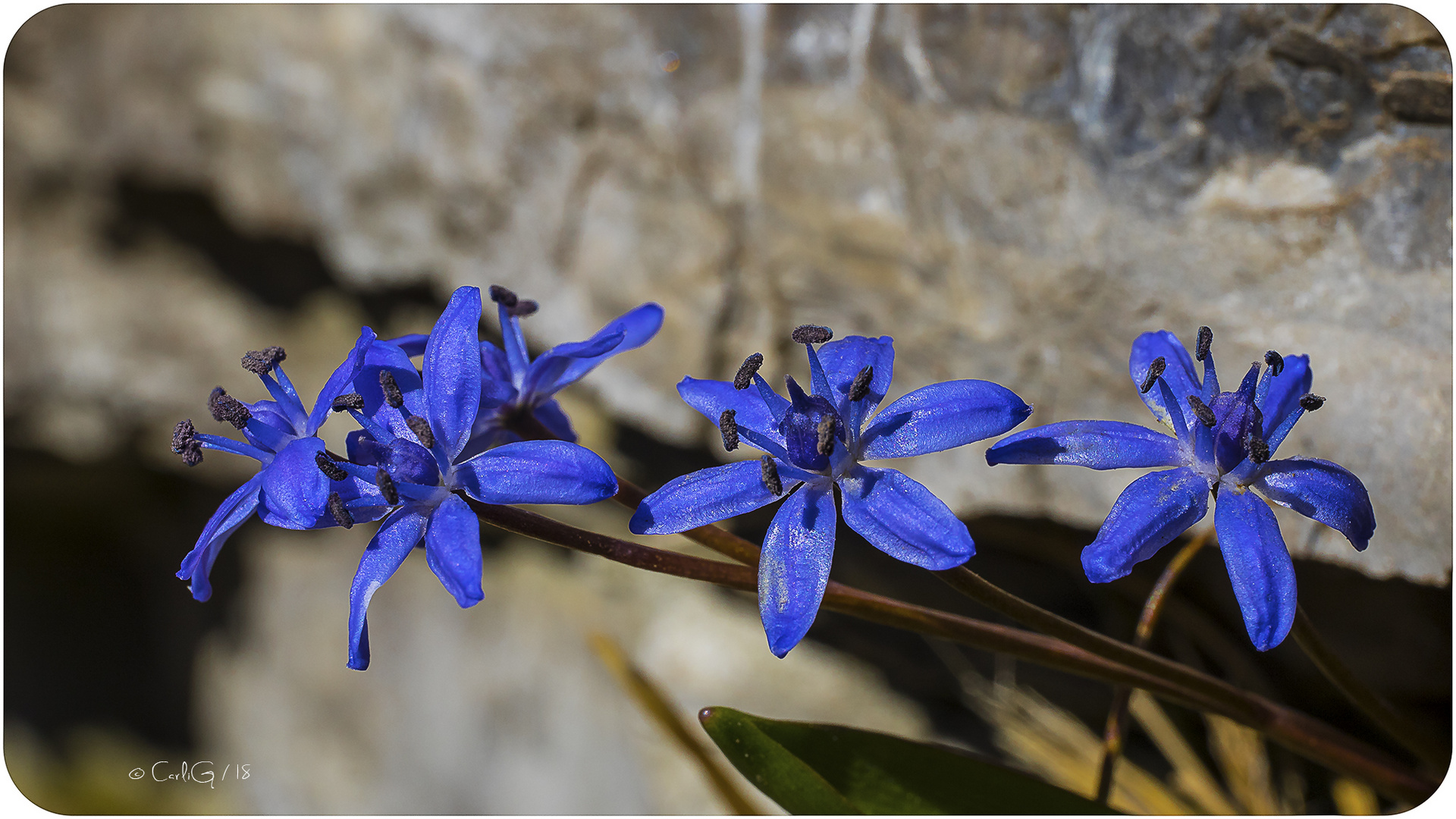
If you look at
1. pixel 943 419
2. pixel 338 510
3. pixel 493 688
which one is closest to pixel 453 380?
pixel 338 510

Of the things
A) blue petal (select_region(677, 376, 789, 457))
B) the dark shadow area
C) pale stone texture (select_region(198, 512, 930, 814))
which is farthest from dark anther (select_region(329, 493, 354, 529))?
the dark shadow area

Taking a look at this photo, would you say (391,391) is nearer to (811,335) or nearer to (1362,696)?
(811,335)

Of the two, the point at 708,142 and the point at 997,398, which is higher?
the point at 708,142

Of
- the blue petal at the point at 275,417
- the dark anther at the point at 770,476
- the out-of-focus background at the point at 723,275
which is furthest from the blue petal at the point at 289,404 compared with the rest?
the out-of-focus background at the point at 723,275

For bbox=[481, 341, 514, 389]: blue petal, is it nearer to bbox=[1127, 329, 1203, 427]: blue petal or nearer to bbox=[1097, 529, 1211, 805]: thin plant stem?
bbox=[1127, 329, 1203, 427]: blue petal

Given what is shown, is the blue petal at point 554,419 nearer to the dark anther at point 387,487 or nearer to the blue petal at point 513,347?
the blue petal at point 513,347

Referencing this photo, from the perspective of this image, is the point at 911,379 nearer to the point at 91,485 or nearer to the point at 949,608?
the point at 949,608

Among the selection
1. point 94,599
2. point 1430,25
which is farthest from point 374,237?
point 94,599
